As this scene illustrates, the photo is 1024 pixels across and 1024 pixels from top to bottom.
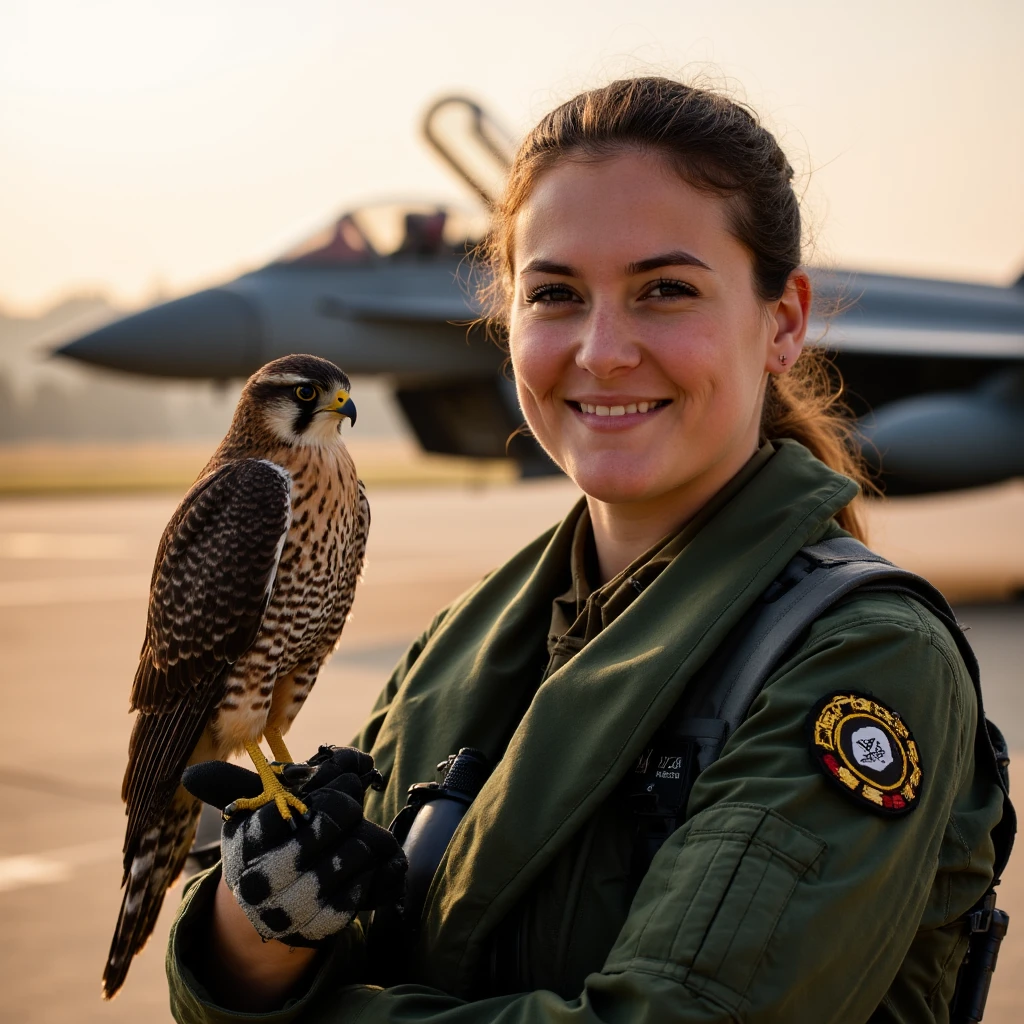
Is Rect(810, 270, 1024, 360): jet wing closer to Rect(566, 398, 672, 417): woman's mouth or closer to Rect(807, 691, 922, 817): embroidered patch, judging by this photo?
Rect(566, 398, 672, 417): woman's mouth

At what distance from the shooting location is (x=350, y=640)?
8.93 m

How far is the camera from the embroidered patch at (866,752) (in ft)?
3.92

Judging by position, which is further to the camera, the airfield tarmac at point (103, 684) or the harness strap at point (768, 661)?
the airfield tarmac at point (103, 684)

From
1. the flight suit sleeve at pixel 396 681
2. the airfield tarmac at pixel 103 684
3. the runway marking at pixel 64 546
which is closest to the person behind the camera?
the flight suit sleeve at pixel 396 681

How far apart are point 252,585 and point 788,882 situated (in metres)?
1.06

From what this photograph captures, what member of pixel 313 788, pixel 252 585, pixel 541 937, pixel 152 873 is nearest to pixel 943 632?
pixel 541 937

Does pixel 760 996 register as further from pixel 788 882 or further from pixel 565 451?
pixel 565 451

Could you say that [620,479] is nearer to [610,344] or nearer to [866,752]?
[610,344]

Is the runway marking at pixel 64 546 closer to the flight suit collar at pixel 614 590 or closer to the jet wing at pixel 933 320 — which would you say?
the jet wing at pixel 933 320

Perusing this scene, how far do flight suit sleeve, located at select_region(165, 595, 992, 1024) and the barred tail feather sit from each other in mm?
545

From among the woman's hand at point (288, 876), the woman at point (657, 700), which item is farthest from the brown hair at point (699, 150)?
the woman's hand at point (288, 876)

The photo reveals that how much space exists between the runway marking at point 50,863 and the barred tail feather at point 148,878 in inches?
106

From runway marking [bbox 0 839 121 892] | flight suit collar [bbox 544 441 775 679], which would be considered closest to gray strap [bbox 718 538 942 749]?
flight suit collar [bbox 544 441 775 679]

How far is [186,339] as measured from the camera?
9195 millimetres
